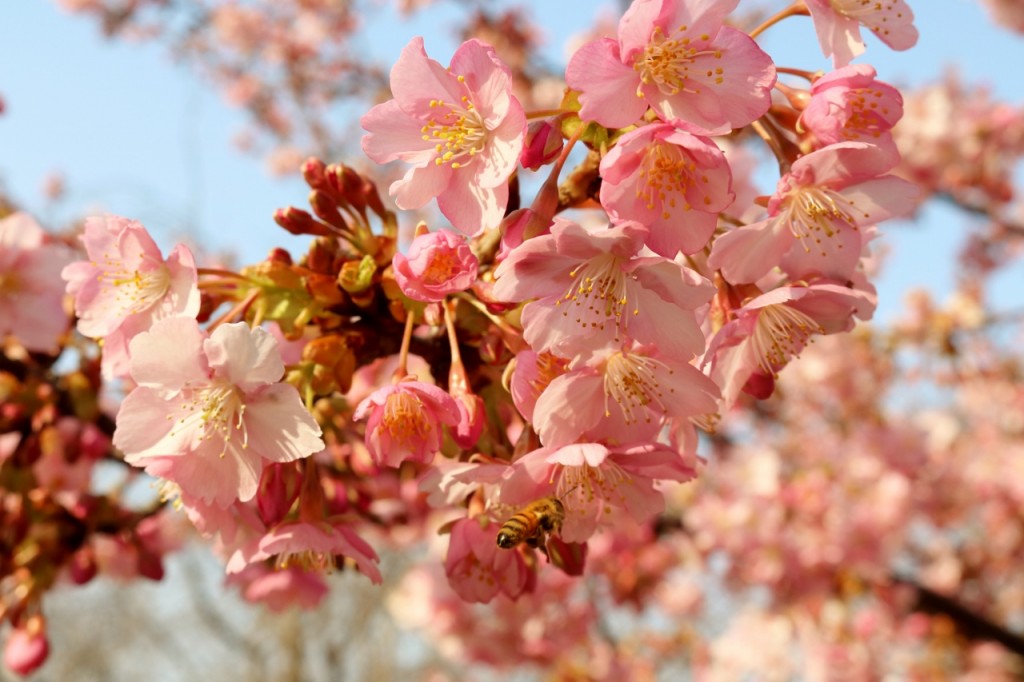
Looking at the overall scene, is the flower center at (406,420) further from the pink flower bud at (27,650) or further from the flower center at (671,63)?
the pink flower bud at (27,650)

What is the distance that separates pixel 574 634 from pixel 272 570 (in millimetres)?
2701

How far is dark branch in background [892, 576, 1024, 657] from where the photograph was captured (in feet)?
12.3

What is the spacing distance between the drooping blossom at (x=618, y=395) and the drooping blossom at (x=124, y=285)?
537 mm

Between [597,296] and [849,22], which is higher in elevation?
[849,22]

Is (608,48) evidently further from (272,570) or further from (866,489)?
(866,489)

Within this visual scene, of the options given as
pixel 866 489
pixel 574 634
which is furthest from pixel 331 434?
pixel 866 489

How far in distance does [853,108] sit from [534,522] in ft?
2.26

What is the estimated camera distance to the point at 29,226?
1.92 m

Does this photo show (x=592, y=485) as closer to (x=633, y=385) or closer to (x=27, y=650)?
(x=633, y=385)

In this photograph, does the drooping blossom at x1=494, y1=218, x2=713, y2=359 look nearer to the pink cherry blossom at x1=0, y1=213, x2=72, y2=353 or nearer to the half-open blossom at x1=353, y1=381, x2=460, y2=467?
the half-open blossom at x1=353, y1=381, x2=460, y2=467

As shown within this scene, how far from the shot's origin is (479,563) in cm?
129

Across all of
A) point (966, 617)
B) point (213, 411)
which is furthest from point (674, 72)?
point (966, 617)

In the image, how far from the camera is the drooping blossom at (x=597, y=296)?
1.00 metres

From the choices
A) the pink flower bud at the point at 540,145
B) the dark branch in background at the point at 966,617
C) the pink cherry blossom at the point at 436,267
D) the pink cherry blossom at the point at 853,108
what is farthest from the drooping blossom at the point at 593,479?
the dark branch in background at the point at 966,617
